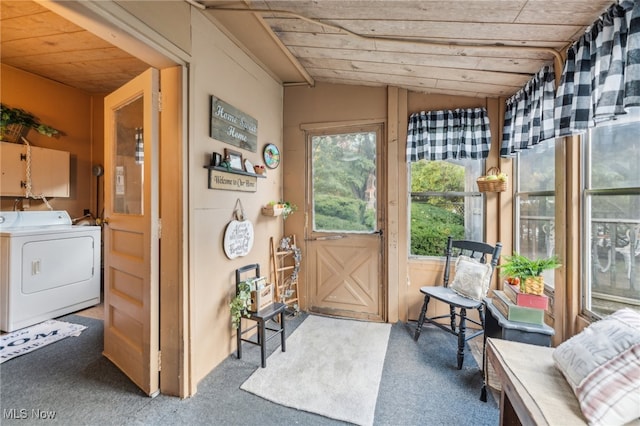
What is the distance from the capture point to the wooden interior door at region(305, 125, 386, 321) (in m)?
2.99

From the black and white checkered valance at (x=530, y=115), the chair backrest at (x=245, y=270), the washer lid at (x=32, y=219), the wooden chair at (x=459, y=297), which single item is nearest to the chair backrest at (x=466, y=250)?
the wooden chair at (x=459, y=297)

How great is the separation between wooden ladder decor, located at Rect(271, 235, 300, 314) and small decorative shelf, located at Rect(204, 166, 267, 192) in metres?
0.73

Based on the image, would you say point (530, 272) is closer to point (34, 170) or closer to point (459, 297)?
point (459, 297)

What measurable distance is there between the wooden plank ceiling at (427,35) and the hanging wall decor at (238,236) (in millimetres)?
1420

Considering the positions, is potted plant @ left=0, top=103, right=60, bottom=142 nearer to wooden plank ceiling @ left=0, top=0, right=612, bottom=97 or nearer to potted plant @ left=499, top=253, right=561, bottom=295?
wooden plank ceiling @ left=0, top=0, right=612, bottom=97

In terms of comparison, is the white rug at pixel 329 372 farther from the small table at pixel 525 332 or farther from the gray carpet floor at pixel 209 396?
the small table at pixel 525 332

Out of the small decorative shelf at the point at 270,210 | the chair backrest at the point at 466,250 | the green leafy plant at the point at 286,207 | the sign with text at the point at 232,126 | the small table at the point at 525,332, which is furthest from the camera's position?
the green leafy plant at the point at 286,207

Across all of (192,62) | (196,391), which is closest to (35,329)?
(196,391)

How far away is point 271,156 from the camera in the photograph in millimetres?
2902

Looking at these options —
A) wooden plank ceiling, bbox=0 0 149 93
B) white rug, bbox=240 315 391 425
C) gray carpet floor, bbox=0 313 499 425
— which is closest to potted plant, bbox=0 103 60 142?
wooden plank ceiling, bbox=0 0 149 93

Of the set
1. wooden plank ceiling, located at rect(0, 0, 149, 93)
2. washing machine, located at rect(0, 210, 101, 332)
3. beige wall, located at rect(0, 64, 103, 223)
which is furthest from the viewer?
beige wall, located at rect(0, 64, 103, 223)

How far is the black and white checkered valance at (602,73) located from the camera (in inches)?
46.6

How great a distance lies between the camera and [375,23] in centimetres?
180

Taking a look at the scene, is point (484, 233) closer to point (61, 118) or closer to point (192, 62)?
point (192, 62)
